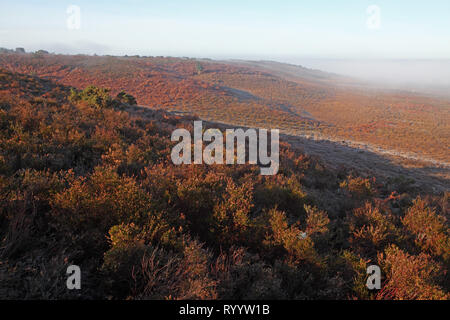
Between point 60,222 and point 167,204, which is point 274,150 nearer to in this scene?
point 167,204

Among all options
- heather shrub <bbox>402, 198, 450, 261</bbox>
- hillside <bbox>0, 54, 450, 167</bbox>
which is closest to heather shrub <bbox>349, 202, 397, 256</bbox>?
heather shrub <bbox>402, 198, 450, 261</bbox>

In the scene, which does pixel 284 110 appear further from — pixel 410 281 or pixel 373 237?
pixel 410 281

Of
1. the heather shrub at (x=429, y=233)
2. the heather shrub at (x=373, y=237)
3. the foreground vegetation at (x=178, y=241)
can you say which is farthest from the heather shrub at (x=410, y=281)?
the heather shrub at (x=429, y=233)

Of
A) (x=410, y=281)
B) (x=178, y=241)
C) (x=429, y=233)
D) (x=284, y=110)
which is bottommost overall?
(x=429, y=233)

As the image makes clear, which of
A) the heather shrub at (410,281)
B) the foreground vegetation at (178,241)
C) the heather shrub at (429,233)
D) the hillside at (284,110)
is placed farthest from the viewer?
the hillside at (284,110)

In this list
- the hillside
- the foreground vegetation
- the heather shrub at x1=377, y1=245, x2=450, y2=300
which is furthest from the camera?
the hillside

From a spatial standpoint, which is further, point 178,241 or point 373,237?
point 373,237

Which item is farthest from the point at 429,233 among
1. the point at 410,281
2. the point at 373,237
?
the point at 410,281

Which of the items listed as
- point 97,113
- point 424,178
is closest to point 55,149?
point 97,113

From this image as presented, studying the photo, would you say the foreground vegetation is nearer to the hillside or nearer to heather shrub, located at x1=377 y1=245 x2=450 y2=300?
heather shrub, located at x1=377 y1=245 x2=450 y2=300

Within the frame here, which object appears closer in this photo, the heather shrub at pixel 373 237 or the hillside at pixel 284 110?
the heather shrub at pixel 373 237

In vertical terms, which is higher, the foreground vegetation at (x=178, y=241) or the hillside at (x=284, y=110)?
the hillside at (x=284, y=110)

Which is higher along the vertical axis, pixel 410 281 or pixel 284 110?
pixel 284 110

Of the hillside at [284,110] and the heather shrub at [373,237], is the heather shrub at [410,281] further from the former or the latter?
the hillside at [284,110]
